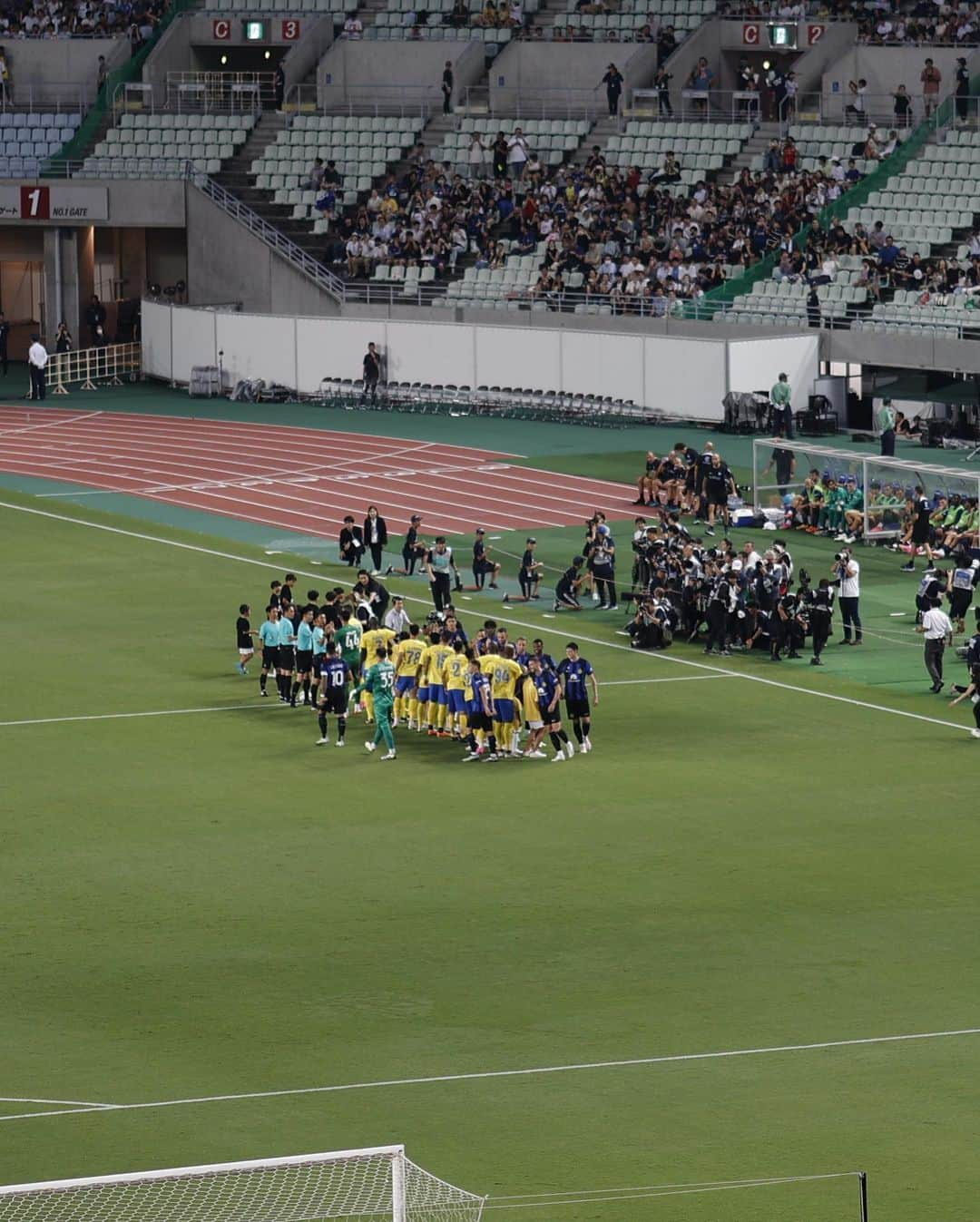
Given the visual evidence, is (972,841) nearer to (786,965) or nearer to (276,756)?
(786,965)

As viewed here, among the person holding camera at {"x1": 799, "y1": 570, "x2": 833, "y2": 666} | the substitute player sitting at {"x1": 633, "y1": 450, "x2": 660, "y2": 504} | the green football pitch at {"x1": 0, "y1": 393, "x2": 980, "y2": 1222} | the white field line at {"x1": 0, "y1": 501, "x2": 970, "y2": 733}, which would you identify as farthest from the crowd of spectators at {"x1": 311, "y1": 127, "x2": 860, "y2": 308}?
the green football pitch at {"x1": 0, "y1": 393, "x2": 980, "y2": 1222}

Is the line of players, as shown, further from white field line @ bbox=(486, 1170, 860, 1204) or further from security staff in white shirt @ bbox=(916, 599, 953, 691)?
white field line @ bbox=(486, 1170, 860, 1204)

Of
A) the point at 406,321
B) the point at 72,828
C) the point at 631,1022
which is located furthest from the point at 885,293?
the point at 631,1022

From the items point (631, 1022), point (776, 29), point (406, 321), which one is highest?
point (776, 29)

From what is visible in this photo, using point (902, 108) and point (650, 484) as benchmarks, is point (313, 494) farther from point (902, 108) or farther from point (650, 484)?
point (902, 108)

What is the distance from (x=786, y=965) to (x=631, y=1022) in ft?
6.45

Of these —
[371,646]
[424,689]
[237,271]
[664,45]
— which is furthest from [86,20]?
[424,689]

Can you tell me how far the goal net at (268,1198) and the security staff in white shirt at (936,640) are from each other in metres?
16.3

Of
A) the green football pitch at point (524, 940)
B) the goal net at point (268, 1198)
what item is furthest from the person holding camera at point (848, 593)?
the goal net at point (268, 1198)

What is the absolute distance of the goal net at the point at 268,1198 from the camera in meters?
13.6

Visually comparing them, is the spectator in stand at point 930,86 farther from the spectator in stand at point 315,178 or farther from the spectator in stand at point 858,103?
the spectator in stand at point 315,178

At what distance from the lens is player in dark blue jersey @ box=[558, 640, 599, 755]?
26875 mm

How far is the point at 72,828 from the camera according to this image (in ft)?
78.7

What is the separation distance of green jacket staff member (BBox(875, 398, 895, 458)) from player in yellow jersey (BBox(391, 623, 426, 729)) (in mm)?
18282
